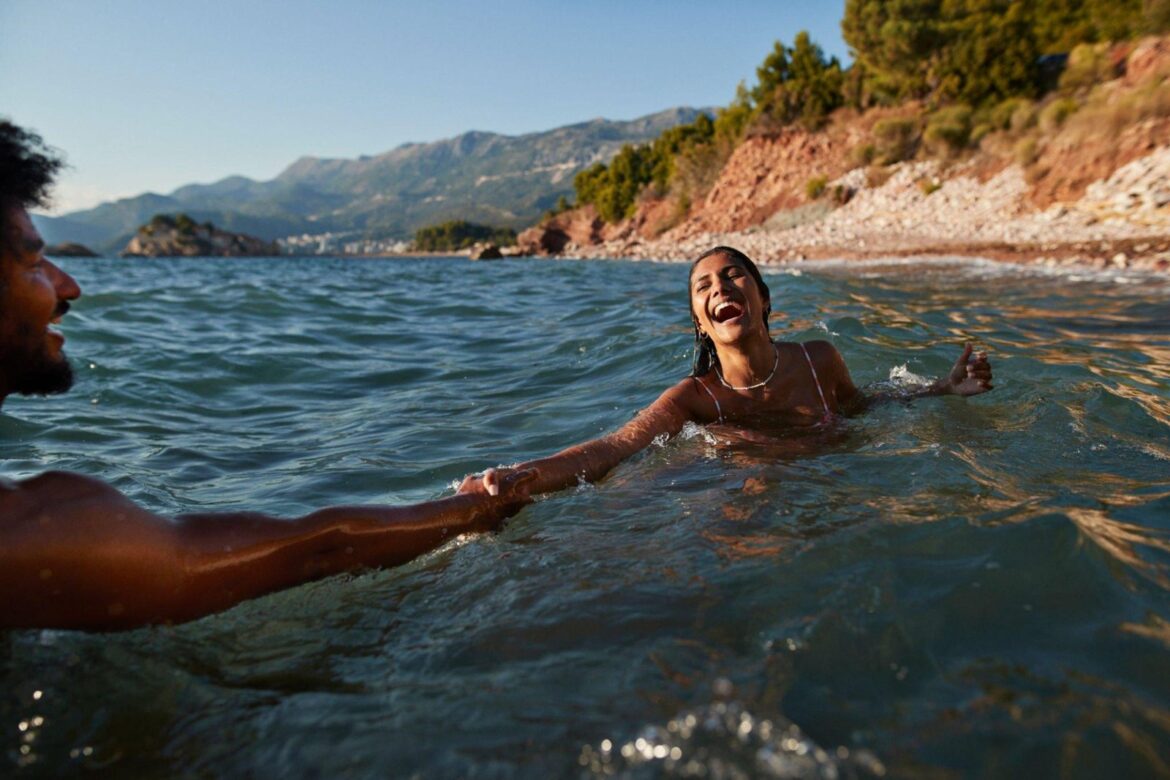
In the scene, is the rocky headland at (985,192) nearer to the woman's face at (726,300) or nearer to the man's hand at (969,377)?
the man's hand at (969,377)

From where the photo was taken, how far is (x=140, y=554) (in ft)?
6.62

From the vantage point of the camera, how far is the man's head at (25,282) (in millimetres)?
2035

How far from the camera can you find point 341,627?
235cm

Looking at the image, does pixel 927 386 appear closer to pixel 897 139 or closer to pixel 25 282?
pixel 25 282

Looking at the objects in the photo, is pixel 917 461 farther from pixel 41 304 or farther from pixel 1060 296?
pixel 1060 296

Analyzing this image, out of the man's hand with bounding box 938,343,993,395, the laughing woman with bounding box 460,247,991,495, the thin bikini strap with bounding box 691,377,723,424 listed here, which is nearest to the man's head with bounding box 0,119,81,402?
the laughing woman with bounding box 460,247,991,495

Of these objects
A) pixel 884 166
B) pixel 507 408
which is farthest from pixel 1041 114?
pixel 507 408

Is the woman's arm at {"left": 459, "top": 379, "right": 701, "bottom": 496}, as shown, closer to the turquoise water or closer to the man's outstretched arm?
the turquoise water

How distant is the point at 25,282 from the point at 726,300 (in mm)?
3092

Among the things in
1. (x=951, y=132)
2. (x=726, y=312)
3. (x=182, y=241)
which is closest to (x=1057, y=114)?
(x=951, y=132)

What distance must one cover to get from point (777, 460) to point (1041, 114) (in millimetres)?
26956

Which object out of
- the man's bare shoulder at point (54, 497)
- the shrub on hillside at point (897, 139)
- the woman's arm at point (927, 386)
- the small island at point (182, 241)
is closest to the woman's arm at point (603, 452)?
the woman's arm at point (927, 386)

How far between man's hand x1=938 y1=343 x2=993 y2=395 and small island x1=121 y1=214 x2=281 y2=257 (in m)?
128

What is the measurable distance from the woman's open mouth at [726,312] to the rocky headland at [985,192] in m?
11.2
